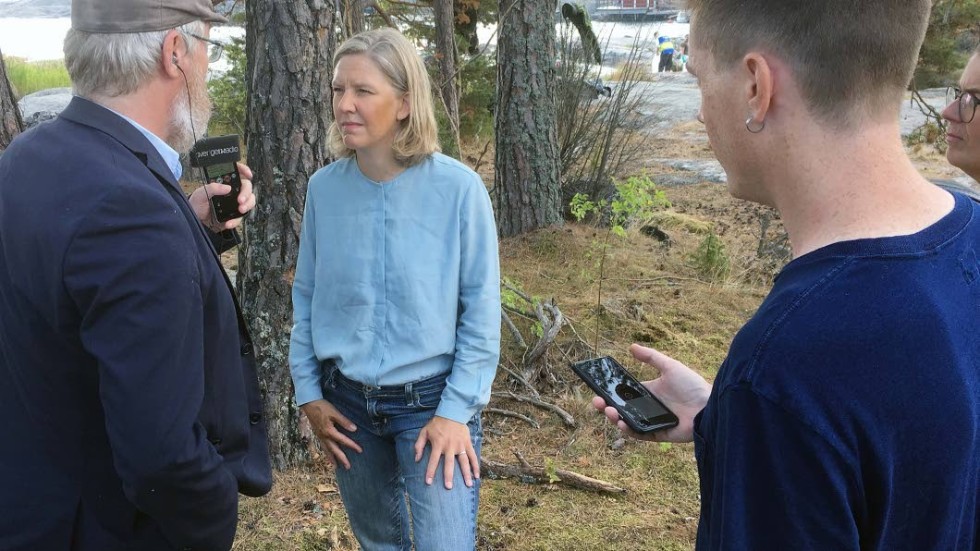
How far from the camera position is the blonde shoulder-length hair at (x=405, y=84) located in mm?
2533

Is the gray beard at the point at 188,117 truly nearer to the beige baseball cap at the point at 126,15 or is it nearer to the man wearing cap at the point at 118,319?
the man wearing cap at the point at 118,319

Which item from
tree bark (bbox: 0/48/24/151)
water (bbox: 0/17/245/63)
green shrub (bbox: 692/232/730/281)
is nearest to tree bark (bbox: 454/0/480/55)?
water (bbox: 0/17/245/63)

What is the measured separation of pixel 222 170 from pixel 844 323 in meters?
2.08

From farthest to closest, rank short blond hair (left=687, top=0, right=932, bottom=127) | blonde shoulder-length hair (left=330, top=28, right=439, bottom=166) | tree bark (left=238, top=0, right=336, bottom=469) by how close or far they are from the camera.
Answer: tree bark (left=238, top=0, right=336, bottom=469) < blonde shoulder-length hair (left=330, top=28, right=439, bottom=166) < short blond hair (left=687, top=0, right=932, bottom=127)

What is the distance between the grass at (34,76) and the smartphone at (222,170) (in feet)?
49.2

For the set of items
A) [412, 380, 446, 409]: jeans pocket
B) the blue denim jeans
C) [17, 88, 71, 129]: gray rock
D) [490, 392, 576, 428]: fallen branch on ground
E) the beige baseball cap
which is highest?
the beige baseball cap

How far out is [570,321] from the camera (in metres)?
5.81

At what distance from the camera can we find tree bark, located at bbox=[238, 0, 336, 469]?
3395 mm

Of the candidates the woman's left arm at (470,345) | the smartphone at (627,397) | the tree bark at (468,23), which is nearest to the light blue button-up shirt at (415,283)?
the woman's left arm at (470,345)

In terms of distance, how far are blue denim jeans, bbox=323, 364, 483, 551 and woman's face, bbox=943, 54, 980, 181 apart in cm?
208

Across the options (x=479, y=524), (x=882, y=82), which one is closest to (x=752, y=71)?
(x=882, y=82)

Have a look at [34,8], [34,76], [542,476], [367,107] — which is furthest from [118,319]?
[34,8]

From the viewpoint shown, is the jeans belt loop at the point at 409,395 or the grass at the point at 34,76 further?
the grass at the point at 34,76

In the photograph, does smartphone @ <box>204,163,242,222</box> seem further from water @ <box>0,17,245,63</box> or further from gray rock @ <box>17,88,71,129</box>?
water @ <box>0,17,245,63</box>
